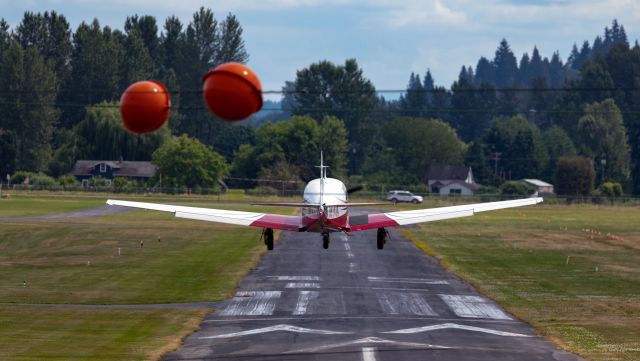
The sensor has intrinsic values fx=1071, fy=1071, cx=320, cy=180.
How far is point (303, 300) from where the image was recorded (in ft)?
218

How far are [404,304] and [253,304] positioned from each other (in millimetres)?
9183

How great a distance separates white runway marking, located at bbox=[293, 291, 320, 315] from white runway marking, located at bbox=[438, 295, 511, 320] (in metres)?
8.33

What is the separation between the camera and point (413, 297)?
68562 millimetres

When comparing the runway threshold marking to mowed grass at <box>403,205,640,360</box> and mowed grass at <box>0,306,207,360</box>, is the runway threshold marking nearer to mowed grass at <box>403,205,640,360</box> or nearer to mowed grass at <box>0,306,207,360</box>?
mowed grass at <box>0,306,207,360</box>

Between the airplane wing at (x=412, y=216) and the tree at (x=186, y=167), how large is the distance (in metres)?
133

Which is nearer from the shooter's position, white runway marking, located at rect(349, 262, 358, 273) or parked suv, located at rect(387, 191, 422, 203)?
white runway marking, located at rect(349, 262, 358, 273)

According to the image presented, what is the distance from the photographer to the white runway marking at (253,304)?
61500 mm

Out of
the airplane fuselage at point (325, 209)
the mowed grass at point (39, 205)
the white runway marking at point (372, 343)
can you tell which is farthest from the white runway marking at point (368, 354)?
the mowed grass at point (39, 205)

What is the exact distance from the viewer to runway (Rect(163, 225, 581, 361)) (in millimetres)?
48094

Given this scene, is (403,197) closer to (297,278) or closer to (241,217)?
A: (297,278)

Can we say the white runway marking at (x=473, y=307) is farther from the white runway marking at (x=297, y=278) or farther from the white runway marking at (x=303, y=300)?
the white runway marking at (x=297, y=278)

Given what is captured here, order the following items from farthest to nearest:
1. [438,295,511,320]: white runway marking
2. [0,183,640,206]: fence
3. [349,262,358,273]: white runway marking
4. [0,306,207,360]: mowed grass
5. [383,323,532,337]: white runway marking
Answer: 1. [0,183,640,206]: fence
2. [349,262,358,273]: white runway marking
3. [438,295,511,320]: white runway marking
4. [383,323,532,337]: white runway marking
5. [0,306,207,360]: mowed grass

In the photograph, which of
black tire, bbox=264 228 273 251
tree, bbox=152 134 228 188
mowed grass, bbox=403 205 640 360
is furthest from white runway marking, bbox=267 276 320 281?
tree, bbox=152 134 228 188

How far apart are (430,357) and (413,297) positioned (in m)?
22.1
